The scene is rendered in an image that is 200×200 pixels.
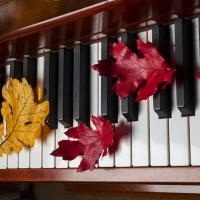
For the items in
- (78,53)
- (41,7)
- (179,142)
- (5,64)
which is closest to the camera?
(179,142)

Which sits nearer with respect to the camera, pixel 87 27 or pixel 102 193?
pixel 87 27

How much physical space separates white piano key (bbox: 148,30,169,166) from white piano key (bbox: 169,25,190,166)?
0.01 metres

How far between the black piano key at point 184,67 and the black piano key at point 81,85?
30 centimetres

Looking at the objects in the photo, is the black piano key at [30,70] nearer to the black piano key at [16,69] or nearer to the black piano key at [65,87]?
the black piano key at [16,69]

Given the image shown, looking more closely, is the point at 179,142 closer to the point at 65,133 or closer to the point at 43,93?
the point at 65,133

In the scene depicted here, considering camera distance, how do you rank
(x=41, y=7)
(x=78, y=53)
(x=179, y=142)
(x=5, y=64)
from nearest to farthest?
(x=179, y=142), (x=41, y=7), (x=78, y=53), (x=5, y=64)

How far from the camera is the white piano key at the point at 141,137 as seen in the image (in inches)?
50.1

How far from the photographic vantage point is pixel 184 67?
4.00ft

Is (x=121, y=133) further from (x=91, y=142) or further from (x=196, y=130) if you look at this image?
(x=196, y=130)

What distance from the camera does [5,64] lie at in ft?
5.68

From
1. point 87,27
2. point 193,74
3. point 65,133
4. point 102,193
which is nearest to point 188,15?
point 193,74

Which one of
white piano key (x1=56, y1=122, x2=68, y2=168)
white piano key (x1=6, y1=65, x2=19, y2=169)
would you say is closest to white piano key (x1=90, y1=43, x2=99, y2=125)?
white piano key (x1=56, y1=122, x2=68, y2=168)

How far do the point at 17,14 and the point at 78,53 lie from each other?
204mm

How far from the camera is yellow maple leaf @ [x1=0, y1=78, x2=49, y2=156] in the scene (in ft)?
5.04
